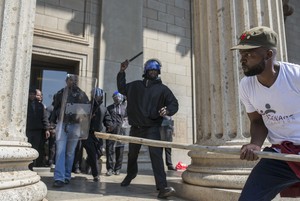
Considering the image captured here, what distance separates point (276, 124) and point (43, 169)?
582cm

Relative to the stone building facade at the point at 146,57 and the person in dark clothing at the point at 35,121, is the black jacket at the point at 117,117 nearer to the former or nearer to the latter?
the stone building facade at the point at 146,57

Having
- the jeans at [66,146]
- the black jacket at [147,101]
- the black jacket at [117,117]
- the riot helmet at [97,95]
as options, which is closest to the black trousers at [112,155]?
the black jacket at [117,117]

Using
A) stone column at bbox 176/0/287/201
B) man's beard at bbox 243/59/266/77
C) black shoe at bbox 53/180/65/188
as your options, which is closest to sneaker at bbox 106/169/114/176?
black shoe at bbox 53/180/65/188

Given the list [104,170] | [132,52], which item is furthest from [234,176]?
[132,52]

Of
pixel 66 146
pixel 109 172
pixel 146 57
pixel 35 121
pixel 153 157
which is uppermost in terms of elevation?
pixel 146 57

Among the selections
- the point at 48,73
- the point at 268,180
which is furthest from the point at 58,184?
the point at 48,73

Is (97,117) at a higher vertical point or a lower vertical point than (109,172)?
higher

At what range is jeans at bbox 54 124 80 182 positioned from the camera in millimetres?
5199

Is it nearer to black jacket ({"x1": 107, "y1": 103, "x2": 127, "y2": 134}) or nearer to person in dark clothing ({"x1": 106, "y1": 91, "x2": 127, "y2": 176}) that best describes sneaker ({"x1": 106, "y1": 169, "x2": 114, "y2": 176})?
person in dark clothing ({"x1": 106, "y1": 91, "x2": 127, "y2": 176})

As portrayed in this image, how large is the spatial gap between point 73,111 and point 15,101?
230 centimetres

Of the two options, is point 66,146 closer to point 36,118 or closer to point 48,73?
point 36,118

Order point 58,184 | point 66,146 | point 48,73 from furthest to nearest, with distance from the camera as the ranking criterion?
point 48,73 → point 66,146 → point 58,184

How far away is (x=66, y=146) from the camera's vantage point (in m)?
5.40

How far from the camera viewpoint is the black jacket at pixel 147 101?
4.80 meters
